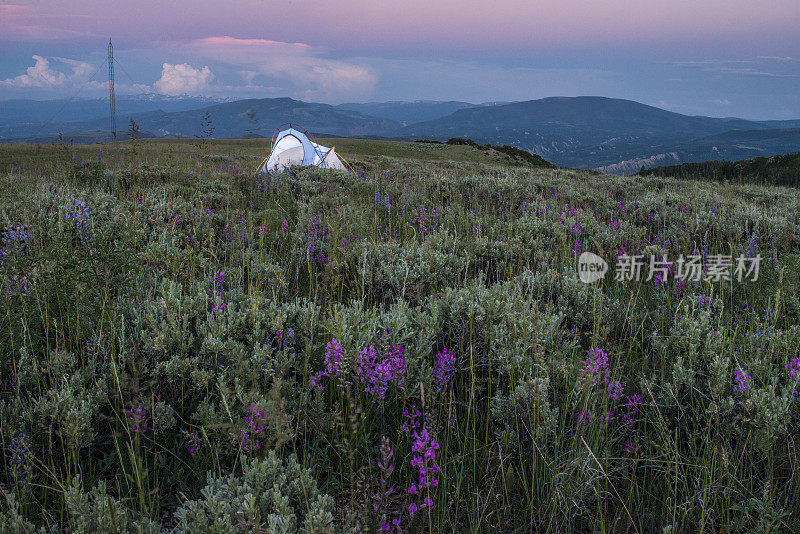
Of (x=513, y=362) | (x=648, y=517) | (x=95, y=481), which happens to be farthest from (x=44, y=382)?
(x=648, y=517)

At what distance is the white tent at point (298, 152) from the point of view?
1998cm

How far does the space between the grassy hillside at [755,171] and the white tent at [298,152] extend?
18670 millimetres

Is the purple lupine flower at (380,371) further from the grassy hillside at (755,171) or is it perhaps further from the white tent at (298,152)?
the grassy hillside at (755,171)

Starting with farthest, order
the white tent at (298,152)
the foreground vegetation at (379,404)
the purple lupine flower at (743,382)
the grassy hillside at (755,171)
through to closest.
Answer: the grassy hillside at (755,171), the white tent at (298,152), the purple lupine flower at (743,382), the foreground vegetation at (379,404)

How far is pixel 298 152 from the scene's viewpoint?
69.3 ft

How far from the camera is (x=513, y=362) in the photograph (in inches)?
103

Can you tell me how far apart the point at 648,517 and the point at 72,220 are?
566cm

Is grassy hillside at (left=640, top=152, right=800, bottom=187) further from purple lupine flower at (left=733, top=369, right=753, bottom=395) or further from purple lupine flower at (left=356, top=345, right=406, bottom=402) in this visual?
purple lupine flower at (left=356, top=345, right=406, bottom=402)

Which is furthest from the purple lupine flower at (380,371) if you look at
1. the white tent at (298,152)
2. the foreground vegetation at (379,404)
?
the white tent at (298,152)

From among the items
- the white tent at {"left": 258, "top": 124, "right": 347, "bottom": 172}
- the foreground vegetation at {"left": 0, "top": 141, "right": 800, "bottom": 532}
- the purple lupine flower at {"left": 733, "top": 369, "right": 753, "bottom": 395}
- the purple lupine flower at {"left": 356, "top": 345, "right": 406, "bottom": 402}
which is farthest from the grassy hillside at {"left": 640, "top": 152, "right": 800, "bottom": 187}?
the purple lupine flower at {"left": 356, "top": 345, "right": 406, "bottom": 402}

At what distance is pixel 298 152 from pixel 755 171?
2661 cm

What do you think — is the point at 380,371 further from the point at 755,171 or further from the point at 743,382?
the point at 755,171

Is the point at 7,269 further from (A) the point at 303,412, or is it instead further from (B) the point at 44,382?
(A) the point at 303,412

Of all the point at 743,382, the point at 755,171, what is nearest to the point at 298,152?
the point at 743,382
